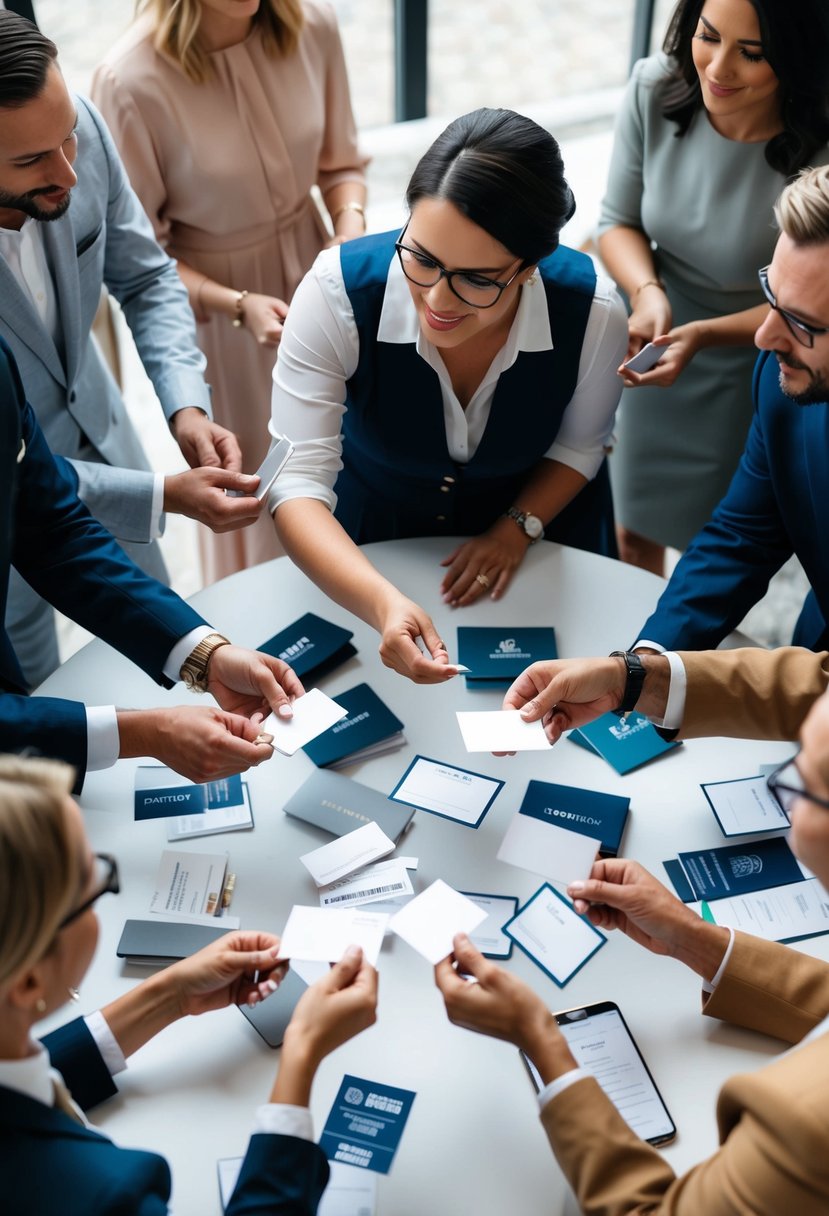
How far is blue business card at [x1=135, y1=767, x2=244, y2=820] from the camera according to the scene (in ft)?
5.76

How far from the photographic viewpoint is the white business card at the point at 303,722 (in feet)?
5.67

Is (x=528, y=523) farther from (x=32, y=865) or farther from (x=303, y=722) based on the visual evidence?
(x=32, y=865)

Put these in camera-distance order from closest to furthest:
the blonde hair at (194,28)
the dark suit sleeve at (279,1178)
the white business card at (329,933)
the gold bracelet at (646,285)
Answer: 1. the dark suit sleeve at (279,1178)
2. the white business card at (329,933)
3. the blonde hair at (194,28)
4. the gold bracelet at (646,285)

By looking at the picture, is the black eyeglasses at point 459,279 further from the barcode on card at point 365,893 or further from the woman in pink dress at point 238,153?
the barcode on card at point 365,893

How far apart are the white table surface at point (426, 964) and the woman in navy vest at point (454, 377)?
0.13 m

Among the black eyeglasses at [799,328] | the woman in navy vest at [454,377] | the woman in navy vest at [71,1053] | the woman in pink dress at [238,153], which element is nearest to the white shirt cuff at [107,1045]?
the woman in navy vest at [71,1053]

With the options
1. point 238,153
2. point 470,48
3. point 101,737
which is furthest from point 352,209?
point 470,48

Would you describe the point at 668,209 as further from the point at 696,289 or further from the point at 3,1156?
the point at 3,1156

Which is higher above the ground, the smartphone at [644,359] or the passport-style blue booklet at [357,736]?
the smartphone at [644,359]

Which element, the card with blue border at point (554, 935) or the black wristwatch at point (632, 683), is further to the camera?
the black wristwatch at point (632, 683)

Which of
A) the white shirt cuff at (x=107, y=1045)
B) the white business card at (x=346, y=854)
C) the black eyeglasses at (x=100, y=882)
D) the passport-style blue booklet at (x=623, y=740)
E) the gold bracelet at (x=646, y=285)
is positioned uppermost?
the black eyeglasses at (x=100, y=882)

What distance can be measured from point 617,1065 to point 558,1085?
152 millimetres

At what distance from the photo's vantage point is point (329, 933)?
147 cm

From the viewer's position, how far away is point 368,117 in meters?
6.09
